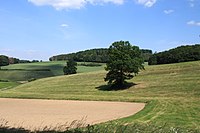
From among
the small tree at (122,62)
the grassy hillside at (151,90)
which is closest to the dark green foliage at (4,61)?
the grassy hillside at (151,90)

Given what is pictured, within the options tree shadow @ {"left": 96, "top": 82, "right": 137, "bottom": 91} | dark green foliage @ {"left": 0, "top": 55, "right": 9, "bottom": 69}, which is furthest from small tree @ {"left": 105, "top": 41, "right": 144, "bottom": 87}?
dark green foliage @ {"left": 0, "top": 55, "right": 9, "bottom": 69}

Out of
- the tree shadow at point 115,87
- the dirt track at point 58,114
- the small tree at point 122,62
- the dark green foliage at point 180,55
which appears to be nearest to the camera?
the dirt track at point 58,114

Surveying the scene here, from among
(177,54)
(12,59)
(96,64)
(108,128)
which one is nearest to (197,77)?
(177,54)

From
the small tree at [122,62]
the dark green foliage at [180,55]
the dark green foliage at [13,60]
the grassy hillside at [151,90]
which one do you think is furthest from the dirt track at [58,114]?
the dark green foliage at [13,60]

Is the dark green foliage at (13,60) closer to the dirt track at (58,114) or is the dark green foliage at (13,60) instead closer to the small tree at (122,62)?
the small tree at (122,62)

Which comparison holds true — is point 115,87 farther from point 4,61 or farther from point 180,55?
point 4,61

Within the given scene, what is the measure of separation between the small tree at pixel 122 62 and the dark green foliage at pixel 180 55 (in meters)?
33.1

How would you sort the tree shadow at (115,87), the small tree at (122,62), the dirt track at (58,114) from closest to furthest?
the dirt track at (58,114) → the small tree at (122,62) → the tree shadow at (115,87)

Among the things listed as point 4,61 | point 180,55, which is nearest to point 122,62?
point 180,55

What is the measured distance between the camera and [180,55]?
328 feet

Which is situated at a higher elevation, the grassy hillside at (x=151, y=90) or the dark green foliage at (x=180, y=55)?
the dark green foliage at (x=180, y=55)

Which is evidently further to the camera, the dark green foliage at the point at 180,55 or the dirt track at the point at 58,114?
the dark green foliage at the point at 180,55

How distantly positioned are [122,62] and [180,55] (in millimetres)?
39444

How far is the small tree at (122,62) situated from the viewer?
65.3 metres
